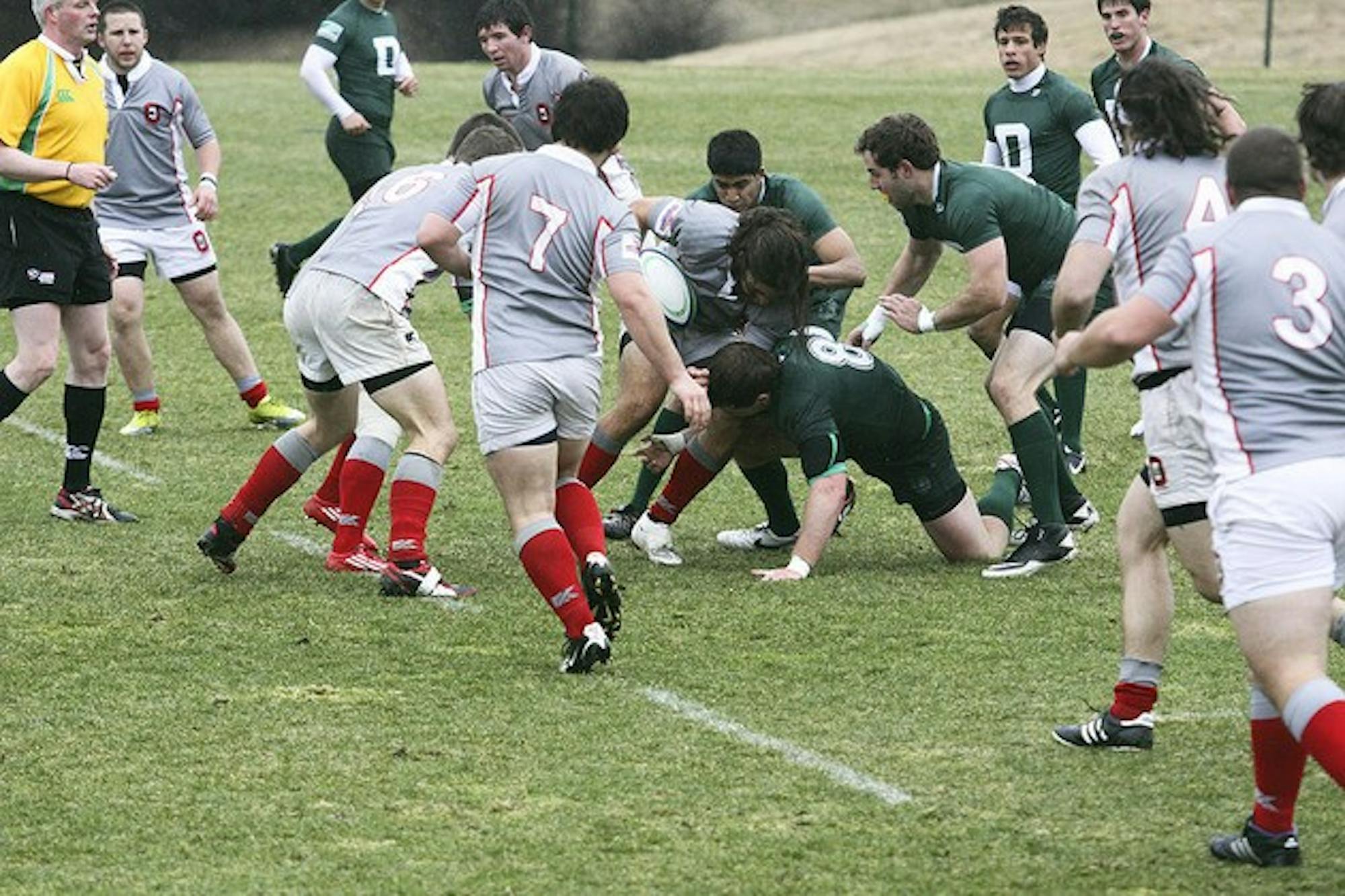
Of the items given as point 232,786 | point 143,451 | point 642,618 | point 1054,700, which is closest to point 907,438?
point 642,618

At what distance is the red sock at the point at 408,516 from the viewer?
844 cm

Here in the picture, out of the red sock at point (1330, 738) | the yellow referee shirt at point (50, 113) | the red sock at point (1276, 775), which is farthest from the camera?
the yellow referee shirt at point (50, 113)

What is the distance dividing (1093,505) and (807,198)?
2065mm

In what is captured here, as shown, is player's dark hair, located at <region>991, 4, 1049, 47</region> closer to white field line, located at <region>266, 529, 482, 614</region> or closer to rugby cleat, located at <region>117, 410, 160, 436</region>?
white field line, located at <region>266, 529, 482, 614</region>

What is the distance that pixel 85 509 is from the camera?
997 cm

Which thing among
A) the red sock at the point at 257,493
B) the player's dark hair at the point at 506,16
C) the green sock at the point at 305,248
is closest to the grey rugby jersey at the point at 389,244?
the red sock at the point at 257,493

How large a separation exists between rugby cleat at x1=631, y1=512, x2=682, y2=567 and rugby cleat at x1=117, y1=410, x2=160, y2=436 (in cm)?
382

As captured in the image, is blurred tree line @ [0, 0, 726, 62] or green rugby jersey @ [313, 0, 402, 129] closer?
green rugby jersey @ [313, 0, 402, 129]

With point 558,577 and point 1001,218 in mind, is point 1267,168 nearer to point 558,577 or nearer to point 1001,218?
point 558,577

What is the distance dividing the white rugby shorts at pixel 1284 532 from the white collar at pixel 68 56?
6.01 m

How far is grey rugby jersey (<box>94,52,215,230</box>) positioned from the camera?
38.9 feet

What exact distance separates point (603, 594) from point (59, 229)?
3582mm

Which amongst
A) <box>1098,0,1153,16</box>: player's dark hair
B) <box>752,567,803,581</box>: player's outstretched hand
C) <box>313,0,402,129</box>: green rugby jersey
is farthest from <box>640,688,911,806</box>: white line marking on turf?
<box>313,0,402,129</box>: green rugby jersey

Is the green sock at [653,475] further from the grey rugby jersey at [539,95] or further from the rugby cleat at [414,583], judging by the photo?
the grey rugby jersey at [539,95]
